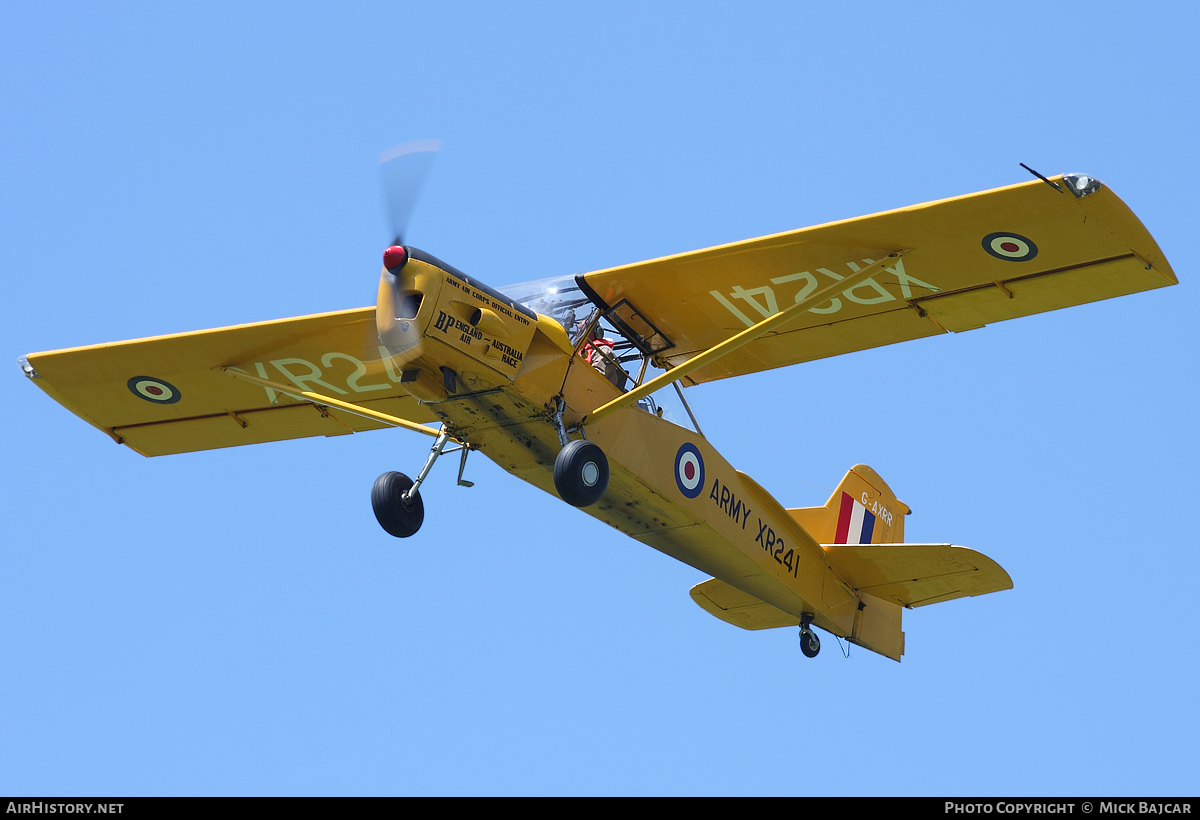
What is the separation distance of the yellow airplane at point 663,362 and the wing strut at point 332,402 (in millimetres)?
23

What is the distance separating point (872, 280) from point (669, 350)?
1.78 metres

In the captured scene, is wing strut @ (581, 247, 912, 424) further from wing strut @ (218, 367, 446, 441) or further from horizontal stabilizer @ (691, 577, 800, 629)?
horizontal stabilizer @ (691, 577, 800, 629)

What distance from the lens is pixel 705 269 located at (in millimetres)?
12539

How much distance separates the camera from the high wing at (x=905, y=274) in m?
11.8

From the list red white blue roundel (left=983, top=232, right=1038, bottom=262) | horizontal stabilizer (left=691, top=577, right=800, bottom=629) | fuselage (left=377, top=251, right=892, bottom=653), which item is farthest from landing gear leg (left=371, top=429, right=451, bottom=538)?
red white blue roundel (left=983, top=232, right=1038, bottom=262)

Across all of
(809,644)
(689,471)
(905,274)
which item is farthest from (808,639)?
(905,274)

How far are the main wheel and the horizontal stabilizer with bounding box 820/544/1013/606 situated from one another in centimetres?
446

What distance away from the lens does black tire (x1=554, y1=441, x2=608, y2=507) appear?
11.2 metres

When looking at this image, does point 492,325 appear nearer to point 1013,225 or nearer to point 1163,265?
point 1013,225

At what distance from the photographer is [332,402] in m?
12.9

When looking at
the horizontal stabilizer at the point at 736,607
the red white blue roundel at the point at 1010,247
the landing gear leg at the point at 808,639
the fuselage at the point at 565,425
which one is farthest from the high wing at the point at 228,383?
the red white blue roundel at the point at 1010,247
